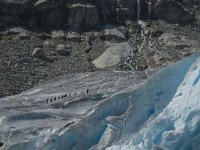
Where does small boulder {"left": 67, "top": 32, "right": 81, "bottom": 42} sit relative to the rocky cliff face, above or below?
below

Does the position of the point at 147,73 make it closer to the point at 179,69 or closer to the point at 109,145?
the point at 179,69

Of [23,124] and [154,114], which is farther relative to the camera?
[23,124]

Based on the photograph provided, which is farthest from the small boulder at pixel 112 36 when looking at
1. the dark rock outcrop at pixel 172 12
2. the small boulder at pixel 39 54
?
the small boulder at pixel 39 54

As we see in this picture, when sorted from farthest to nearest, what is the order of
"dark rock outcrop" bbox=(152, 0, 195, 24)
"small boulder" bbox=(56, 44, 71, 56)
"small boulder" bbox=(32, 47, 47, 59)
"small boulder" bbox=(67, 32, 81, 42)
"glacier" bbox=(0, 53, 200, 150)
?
"dark rock outcrop" bbox=(152, 0, 195, 24) < "small boulder" bbox=(67, 32, 81, 42) < "small boulder" bbox=(56, 44, 71, 56) < "small boulder" bbox=(32, 47, 47, 59) < "glacier" bbox=(0, 53, 200, 150)

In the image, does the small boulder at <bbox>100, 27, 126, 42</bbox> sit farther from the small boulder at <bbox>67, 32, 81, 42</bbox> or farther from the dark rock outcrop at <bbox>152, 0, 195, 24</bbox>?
the dark rock outcrop at <bbox>152, 0, 195, 24</bbox>

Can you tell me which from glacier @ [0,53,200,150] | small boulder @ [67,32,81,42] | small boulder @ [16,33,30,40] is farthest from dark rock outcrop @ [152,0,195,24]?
glacier @ [0,53,200,150]

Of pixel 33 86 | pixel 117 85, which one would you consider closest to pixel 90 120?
pixel 117 85

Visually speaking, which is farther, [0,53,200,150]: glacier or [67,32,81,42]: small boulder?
[67,32,81,42]: small boulder

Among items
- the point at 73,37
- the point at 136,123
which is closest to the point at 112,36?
the point at 73,37

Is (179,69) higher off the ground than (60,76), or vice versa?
(179,69)
